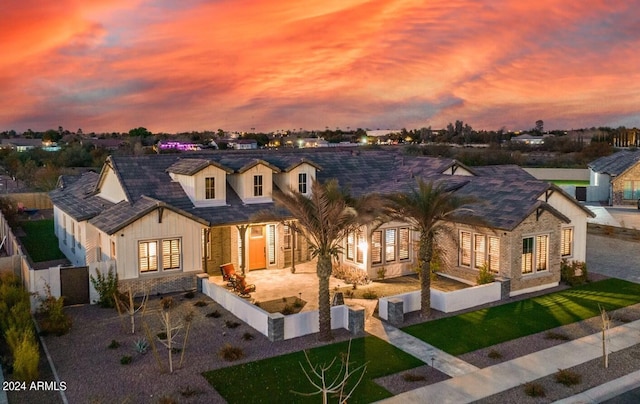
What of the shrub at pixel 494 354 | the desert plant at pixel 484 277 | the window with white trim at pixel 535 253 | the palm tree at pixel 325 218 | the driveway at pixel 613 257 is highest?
the palm tree at pixel 325 218

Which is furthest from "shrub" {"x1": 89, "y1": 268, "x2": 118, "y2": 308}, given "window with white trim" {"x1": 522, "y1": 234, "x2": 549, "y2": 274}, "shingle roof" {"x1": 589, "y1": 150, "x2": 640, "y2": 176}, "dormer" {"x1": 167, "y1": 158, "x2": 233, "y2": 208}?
"shingle roof" {"x1": 589, "y1": 150, "x2": 640, "y2": 176}

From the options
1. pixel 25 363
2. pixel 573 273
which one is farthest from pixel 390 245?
pixel 25 363

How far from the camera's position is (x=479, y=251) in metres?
22.7

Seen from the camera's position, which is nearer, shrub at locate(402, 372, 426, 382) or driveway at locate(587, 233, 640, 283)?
shrub at locate(402, 372, 426, 382)

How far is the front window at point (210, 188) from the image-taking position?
24.5m

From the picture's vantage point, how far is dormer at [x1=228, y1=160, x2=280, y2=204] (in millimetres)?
25500

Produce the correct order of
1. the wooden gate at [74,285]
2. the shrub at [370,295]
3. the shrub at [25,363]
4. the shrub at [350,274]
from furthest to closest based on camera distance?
the shrub at [350,274]
the shrub at [370,295]
the wooden gate at [74,285]
the shrub at [25,363]

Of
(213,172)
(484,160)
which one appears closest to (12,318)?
(213,172)

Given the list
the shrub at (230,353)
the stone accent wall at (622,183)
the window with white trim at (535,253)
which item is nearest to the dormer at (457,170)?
the window with white trim at (535,253)

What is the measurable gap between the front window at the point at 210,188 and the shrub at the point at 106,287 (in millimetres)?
5762

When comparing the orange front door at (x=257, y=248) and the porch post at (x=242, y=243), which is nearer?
the porch post at (x=242, y=243)

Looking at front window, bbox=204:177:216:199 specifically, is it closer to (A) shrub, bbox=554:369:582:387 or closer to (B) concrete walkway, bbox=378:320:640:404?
(B) concrete walkway, bbox=378:320:640:404

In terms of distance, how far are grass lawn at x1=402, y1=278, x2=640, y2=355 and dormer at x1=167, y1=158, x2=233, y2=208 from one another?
1094 centimetres

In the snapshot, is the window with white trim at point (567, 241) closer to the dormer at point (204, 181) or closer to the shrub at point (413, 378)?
the shrub at point (413, 378)
